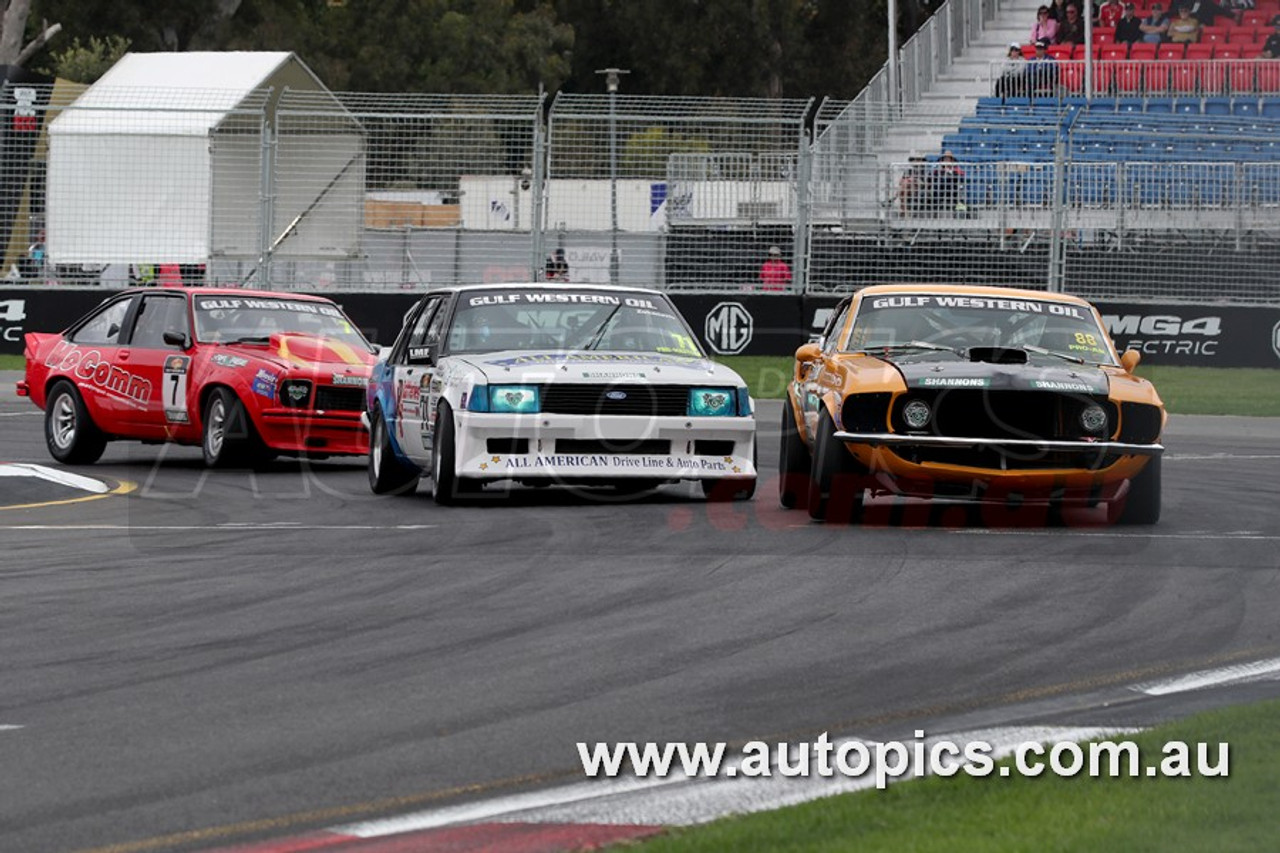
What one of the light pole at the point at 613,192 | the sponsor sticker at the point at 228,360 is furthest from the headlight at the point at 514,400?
the light pole at the point at 613,192

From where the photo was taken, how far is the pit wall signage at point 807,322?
87.2ft

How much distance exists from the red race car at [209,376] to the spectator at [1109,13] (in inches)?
1121

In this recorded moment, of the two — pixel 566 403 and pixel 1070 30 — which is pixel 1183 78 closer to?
pixel 1070 30

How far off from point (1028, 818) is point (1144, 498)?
291 inches

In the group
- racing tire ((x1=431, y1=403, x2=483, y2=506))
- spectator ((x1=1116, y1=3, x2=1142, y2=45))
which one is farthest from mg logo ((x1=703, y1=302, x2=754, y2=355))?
spectator ((x1=1116, y1=3, x2=1142, y2=45))

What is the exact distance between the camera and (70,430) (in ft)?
54.7

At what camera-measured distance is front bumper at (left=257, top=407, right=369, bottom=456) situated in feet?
51.2

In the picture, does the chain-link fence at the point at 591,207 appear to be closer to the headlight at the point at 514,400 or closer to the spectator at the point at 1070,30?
the headlight at the point at 514,400

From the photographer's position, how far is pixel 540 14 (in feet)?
239

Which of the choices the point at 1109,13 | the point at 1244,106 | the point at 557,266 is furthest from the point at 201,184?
the point at 1109,13

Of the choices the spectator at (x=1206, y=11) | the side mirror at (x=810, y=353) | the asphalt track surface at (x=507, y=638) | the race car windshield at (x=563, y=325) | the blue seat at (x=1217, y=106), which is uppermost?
the spectator at (x=1206, y=11)

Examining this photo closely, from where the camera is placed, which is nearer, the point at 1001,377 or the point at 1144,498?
the point at 1001,377

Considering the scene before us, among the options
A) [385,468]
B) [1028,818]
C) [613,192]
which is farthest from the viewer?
[613,192]

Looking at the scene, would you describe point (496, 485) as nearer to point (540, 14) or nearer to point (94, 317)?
point (94, 317)
